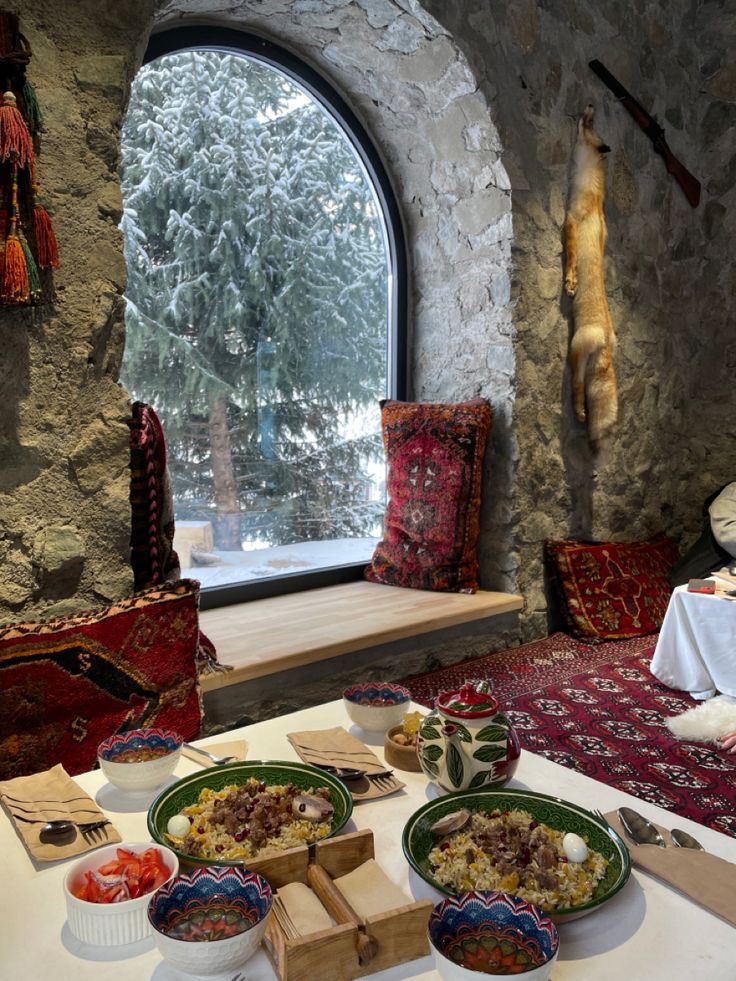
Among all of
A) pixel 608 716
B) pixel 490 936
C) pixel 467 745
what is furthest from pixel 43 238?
pixel 608 716

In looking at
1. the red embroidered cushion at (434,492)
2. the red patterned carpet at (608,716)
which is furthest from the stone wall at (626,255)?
the red patterned carpet at (608,716)

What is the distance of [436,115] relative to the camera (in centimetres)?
336

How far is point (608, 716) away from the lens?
268 cm

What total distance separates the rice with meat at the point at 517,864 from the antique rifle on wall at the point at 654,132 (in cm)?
355

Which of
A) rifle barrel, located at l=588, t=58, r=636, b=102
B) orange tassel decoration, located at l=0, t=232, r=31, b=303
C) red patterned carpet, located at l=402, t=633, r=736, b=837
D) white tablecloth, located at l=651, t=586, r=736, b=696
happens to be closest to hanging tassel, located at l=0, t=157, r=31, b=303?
orange tassel decoration, located at l=0, t=232, r=31, b=303

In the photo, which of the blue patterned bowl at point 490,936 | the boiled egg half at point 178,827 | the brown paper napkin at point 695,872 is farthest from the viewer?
the boiled egg half at point 178,827

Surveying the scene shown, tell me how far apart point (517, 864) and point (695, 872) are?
0.20 m

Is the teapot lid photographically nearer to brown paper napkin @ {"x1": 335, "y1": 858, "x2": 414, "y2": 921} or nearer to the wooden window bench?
brown paper napkin @ {"x1": 335, "y1": 858, "x2": 414, "y2": 921}

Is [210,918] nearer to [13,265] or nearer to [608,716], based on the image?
[13,265]

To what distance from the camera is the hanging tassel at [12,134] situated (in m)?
1.82

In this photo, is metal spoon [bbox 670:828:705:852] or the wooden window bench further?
the wooden window bench

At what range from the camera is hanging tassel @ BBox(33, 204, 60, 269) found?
6.31ft

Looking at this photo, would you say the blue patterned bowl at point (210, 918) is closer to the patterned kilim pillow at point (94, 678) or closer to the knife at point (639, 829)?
the knife at point (639, 829)

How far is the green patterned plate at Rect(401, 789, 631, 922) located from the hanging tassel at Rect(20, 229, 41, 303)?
1.52 metres
